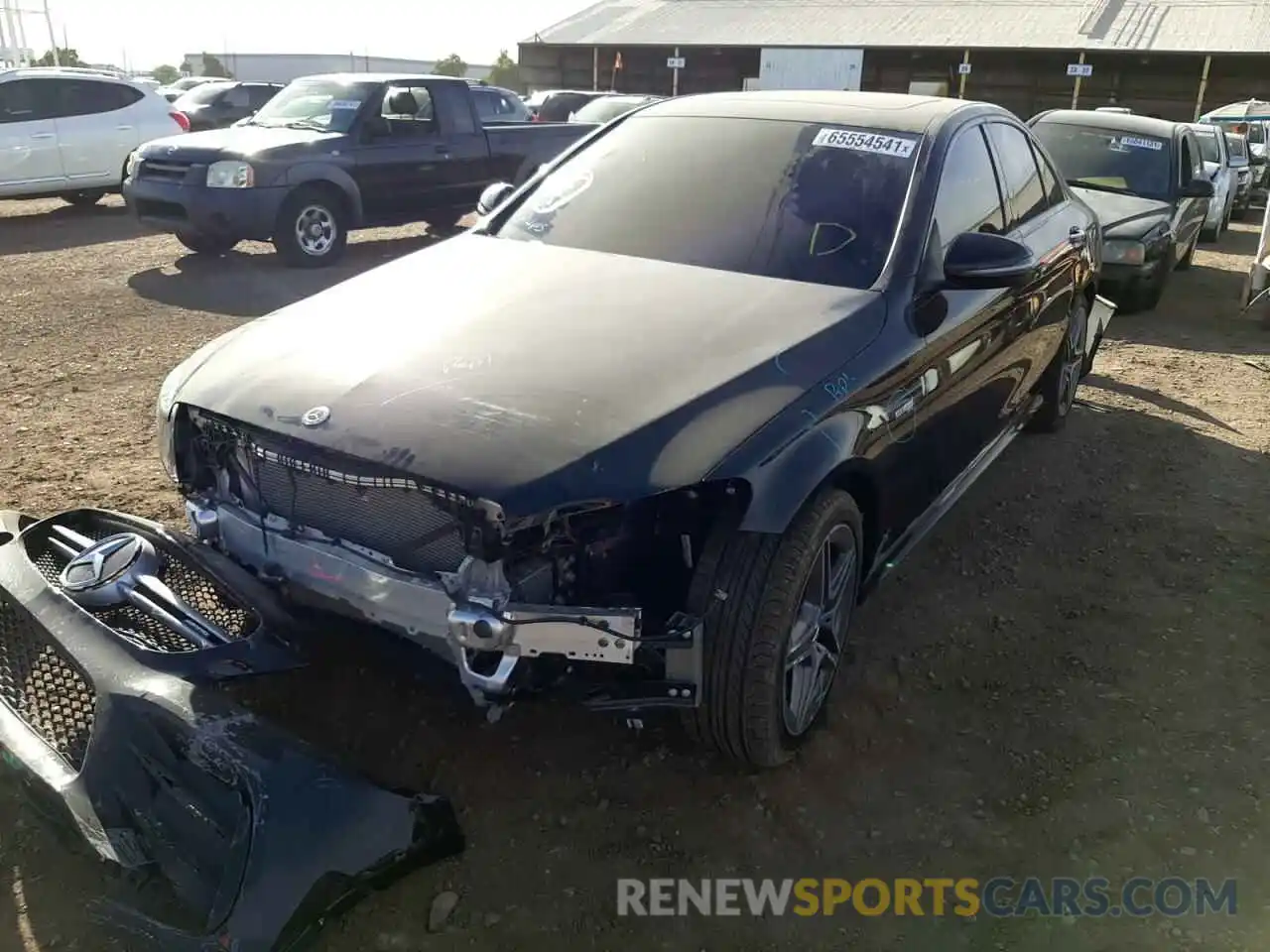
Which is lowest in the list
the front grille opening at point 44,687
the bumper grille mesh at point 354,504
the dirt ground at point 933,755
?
the dirt ground at point 933,755

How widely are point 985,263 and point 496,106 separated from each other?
8427 millimetres

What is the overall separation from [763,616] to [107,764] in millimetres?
1485

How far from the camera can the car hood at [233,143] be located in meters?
8.65

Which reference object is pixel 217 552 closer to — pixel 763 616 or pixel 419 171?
pixel 763 616

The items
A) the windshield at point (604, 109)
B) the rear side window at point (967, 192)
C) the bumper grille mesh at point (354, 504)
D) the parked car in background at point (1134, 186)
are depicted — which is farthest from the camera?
the windshield at point (604, 109)

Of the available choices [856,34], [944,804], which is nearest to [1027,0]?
[856,34]

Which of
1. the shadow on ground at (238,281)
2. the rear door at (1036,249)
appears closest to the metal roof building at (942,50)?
the shadow on ground at (238,281)

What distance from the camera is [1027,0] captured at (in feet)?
99.9

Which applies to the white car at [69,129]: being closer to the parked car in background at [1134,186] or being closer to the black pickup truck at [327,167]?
the black pickup truck at [327,167]

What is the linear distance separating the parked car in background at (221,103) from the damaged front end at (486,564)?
18555 mm

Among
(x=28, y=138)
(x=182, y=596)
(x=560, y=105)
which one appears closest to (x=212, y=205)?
(x=28, y=138)

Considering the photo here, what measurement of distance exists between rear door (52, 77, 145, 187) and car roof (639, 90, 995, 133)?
10.3 meters

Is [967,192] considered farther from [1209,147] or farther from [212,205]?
[1209,147]

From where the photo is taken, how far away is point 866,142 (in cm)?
350
